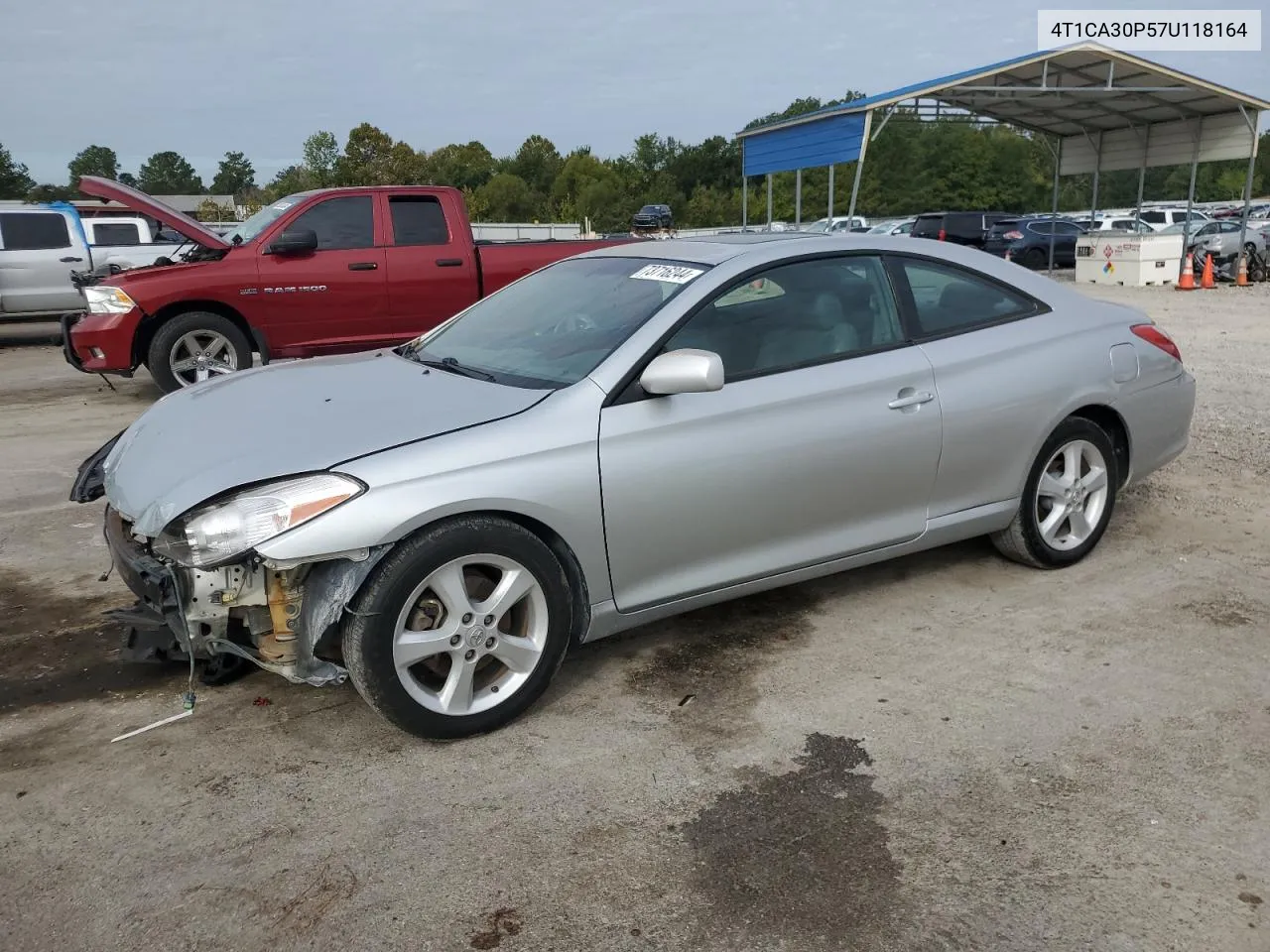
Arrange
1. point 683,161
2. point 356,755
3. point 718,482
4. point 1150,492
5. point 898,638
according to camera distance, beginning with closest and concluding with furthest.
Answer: point 356,755 < point 718,482 < point 898,638 < point 1150,492 < point 683,161

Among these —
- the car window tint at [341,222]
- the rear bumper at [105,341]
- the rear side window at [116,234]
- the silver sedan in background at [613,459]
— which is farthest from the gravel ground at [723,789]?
the rear side window at [116,234]

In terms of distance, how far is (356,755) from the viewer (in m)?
3.27

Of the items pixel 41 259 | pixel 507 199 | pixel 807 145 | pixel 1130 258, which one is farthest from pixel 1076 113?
pixel 507 199

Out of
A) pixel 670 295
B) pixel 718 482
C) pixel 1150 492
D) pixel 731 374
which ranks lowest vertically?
pixel 1150 492

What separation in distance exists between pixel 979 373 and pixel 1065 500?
0.83m

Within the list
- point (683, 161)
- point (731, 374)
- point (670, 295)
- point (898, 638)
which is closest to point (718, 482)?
point (731, 374)

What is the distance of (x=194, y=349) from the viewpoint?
9023 millimetres

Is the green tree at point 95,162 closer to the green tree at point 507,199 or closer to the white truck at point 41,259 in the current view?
the green tree at point 507,199

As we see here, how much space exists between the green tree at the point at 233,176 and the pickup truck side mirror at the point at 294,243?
116 m

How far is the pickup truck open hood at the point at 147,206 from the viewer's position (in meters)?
8.09

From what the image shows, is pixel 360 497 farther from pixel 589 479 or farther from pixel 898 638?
pixel 898 638

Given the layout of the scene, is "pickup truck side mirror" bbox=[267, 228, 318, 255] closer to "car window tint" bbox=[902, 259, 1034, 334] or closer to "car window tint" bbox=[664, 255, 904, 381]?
"car window tint" bbox=[664, 255, 904, 381]

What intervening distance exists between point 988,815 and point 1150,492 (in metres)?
3.76

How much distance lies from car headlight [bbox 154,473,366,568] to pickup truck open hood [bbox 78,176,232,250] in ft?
19.4
